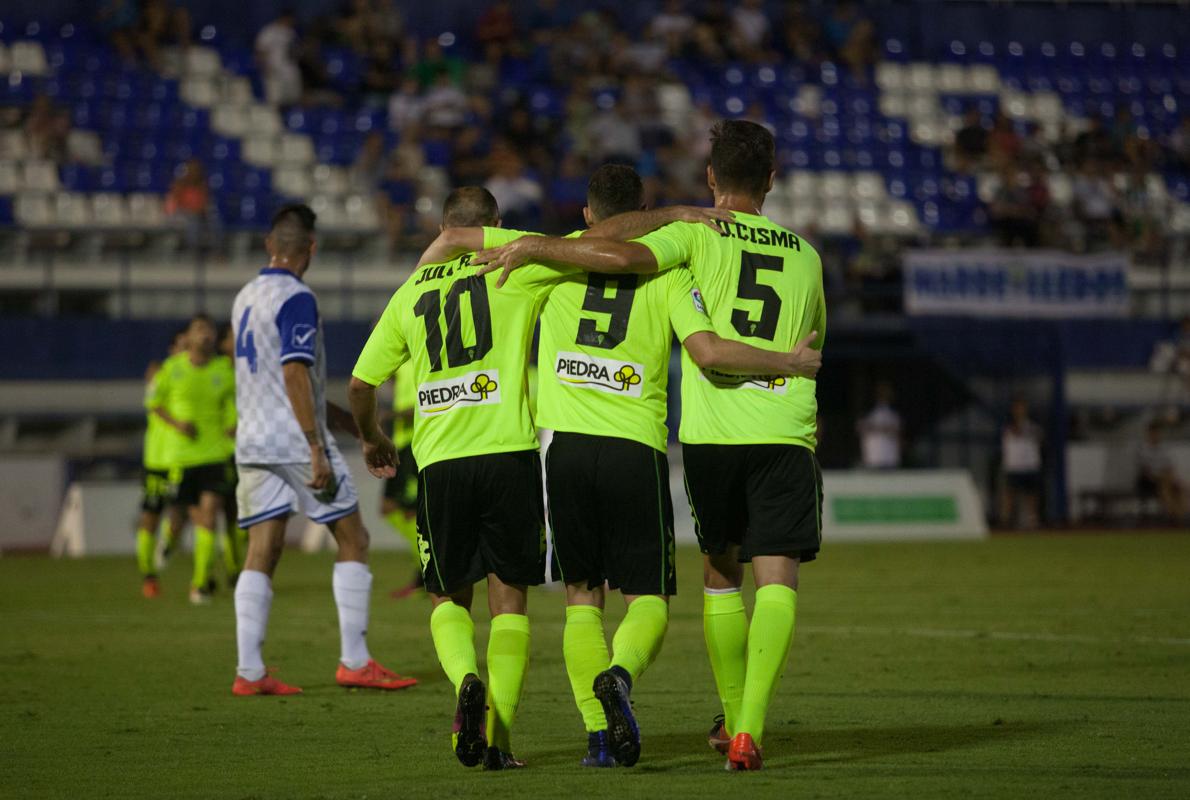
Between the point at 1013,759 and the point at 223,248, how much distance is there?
1843cm

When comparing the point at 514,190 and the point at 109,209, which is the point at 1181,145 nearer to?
the point at 514,190

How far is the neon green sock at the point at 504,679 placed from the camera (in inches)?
241

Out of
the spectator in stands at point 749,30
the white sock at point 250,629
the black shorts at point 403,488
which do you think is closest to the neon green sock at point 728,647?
the white sock at point 250,629

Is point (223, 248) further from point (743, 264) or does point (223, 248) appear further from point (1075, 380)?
point (743, 264)

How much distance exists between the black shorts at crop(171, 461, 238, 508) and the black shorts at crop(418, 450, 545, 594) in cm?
884

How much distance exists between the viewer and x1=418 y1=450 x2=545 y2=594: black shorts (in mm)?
6285

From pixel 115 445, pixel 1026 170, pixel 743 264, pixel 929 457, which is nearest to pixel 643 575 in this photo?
pixel 743 264

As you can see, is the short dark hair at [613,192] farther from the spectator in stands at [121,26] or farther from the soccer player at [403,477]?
the spectator in stands at [121,26]

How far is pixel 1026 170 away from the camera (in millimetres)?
26969

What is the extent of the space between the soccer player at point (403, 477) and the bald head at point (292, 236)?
4647 millimetres

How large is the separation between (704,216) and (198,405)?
9758 mm

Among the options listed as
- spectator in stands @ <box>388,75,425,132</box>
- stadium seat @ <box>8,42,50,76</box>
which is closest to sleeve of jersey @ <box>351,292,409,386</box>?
spectator in stands @ <box>388,75,425,132</box>

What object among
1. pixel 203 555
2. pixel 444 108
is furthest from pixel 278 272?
pixel 444 108

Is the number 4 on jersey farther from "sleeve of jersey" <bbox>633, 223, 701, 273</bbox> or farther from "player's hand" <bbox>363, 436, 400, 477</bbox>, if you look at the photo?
"sleeve of jersey" <bbox>633, 223, 701, 273</bbox>
